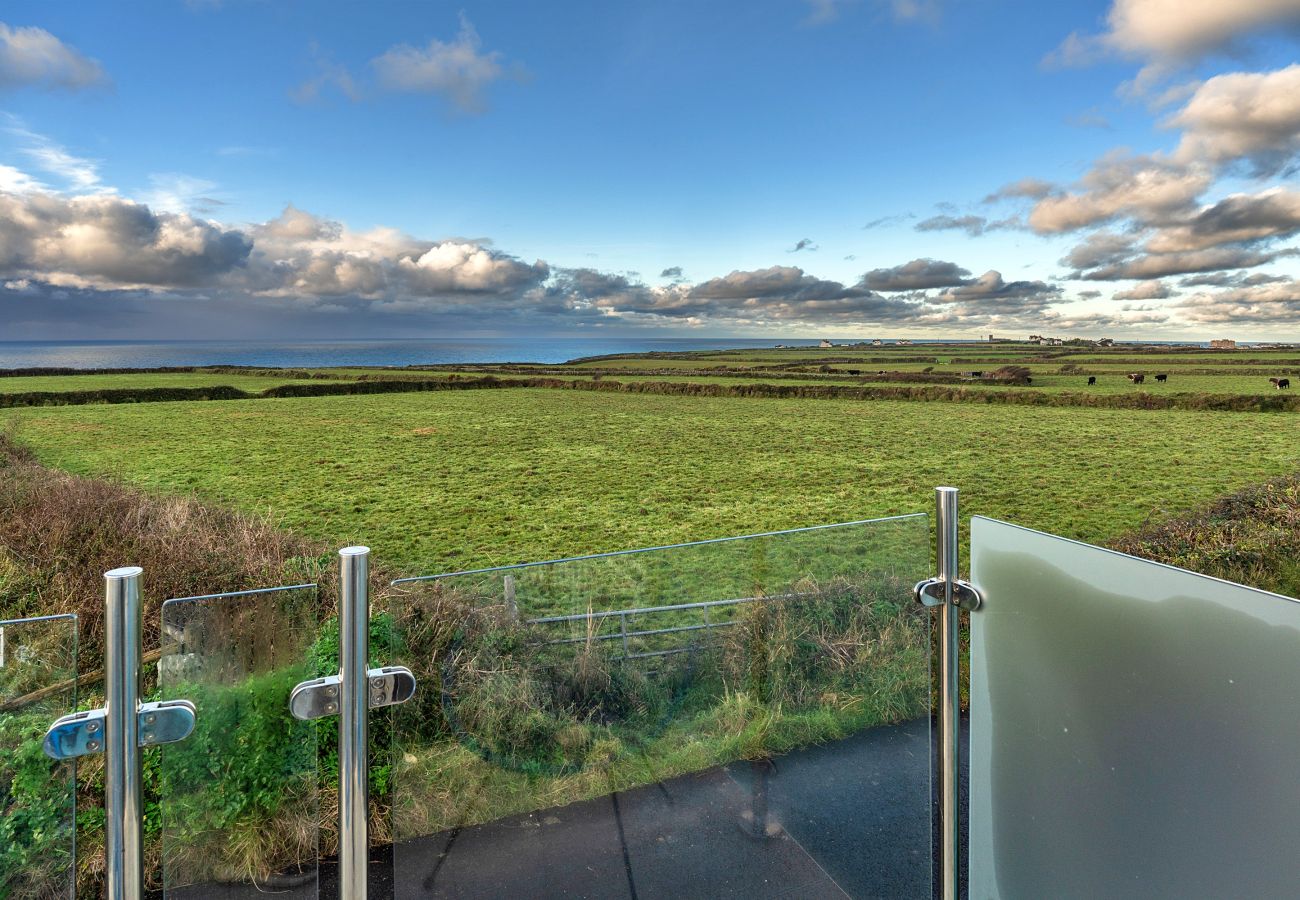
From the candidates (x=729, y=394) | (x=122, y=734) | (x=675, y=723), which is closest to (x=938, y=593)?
(x=675, y=723)

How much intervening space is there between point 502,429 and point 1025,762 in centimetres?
3075

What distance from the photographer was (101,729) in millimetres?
1360

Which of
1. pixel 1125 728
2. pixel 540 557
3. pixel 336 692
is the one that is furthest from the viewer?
pixel 540 557

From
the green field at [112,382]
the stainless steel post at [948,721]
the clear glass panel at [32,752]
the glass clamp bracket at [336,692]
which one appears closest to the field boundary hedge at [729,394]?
the green field at [112,382]

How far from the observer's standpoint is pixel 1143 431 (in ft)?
100

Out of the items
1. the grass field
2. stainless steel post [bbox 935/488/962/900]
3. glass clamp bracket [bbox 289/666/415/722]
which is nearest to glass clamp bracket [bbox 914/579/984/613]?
stainless steel post [bbox 935/488/962/900]

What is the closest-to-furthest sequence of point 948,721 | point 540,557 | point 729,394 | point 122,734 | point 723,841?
point 122,734, point 723,841, point 948,721, point 540,557, point 729,394

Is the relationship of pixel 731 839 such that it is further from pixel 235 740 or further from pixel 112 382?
pixel 112 382

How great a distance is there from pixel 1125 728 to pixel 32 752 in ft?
7.16

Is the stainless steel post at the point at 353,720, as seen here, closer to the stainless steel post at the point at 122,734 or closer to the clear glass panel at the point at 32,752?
the stainless steel post at the point at 122,734

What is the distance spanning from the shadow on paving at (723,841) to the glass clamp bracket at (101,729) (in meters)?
0.49

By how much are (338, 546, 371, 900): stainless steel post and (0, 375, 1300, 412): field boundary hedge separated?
45471 mm

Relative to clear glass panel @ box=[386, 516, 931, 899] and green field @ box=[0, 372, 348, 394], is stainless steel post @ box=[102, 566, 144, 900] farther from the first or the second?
green field @ box=[0, 372, 348, 394]

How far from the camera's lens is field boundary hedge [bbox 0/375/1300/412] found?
38000 millimetres
